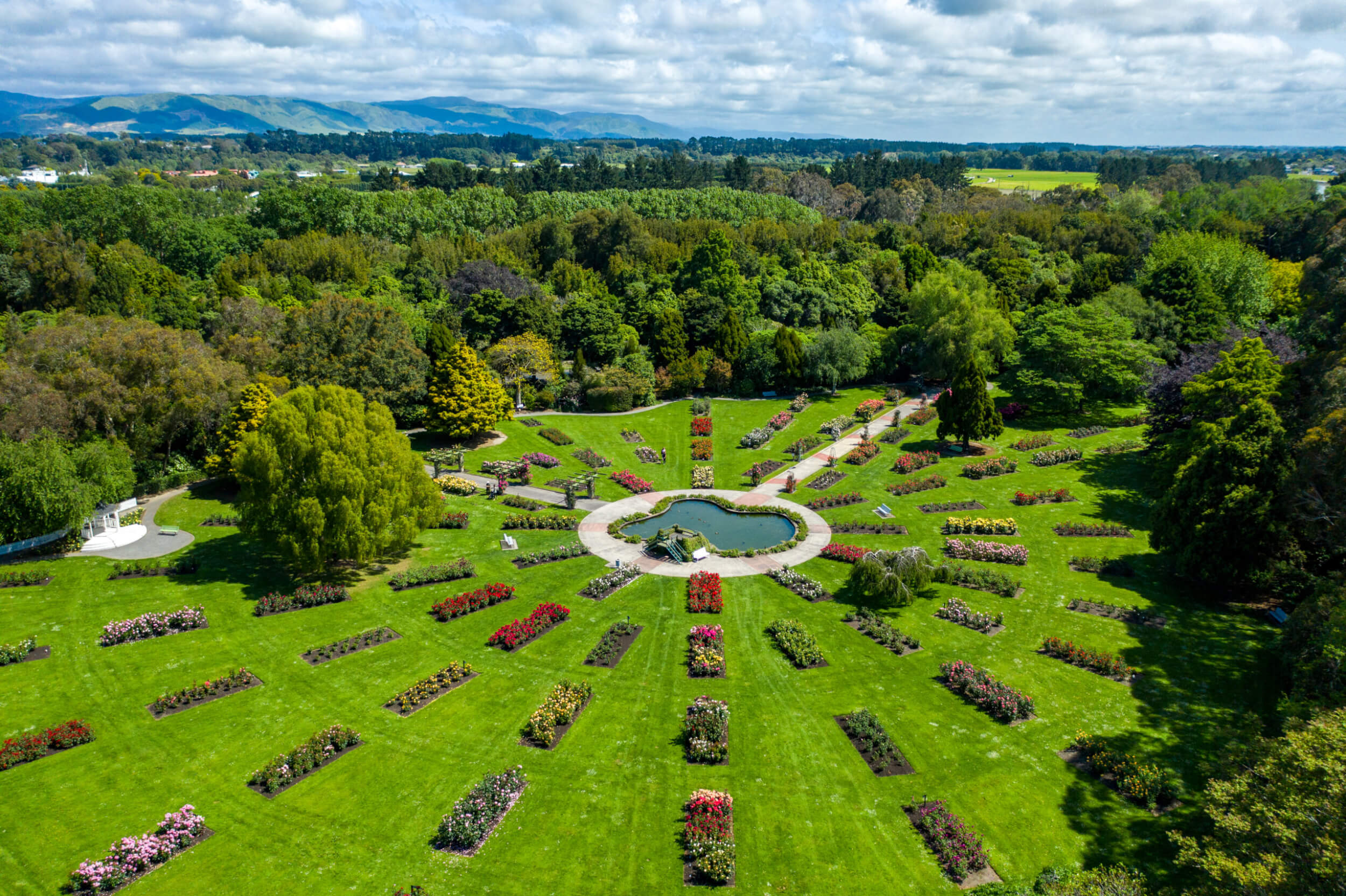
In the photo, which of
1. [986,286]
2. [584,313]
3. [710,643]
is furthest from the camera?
[986,286]

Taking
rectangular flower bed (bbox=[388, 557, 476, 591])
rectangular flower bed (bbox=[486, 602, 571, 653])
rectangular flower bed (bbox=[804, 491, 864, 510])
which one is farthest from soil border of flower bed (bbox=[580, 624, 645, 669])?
rectangular flower bed (bbox=[804, 491, 864, 510])

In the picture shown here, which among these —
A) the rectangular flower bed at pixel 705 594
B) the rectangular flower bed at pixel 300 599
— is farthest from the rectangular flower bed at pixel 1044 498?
the rectangular flower bed at pixel 300 599

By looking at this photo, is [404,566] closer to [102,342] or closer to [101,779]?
[101,779]

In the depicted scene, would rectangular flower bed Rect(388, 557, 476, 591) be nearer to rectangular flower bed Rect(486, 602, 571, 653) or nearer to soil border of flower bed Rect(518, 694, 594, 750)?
rectangular flower bed Rect(486, 602, 571, 653)

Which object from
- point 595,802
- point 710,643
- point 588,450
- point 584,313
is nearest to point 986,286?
point 584,313

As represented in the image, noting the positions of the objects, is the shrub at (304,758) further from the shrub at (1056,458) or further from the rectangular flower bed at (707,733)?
the shrub at (1056,458)

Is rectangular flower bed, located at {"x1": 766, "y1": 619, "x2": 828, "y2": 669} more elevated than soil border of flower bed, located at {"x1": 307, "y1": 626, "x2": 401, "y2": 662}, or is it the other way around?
rectangular flower bed, located at {"x1": 766, "y1": 619, "x2": 828, "y2": 669}

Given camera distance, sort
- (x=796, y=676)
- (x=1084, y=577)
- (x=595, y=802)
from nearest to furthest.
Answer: (x=595, y=802)
(x=796, y=676)
(x=1084, y=577)
